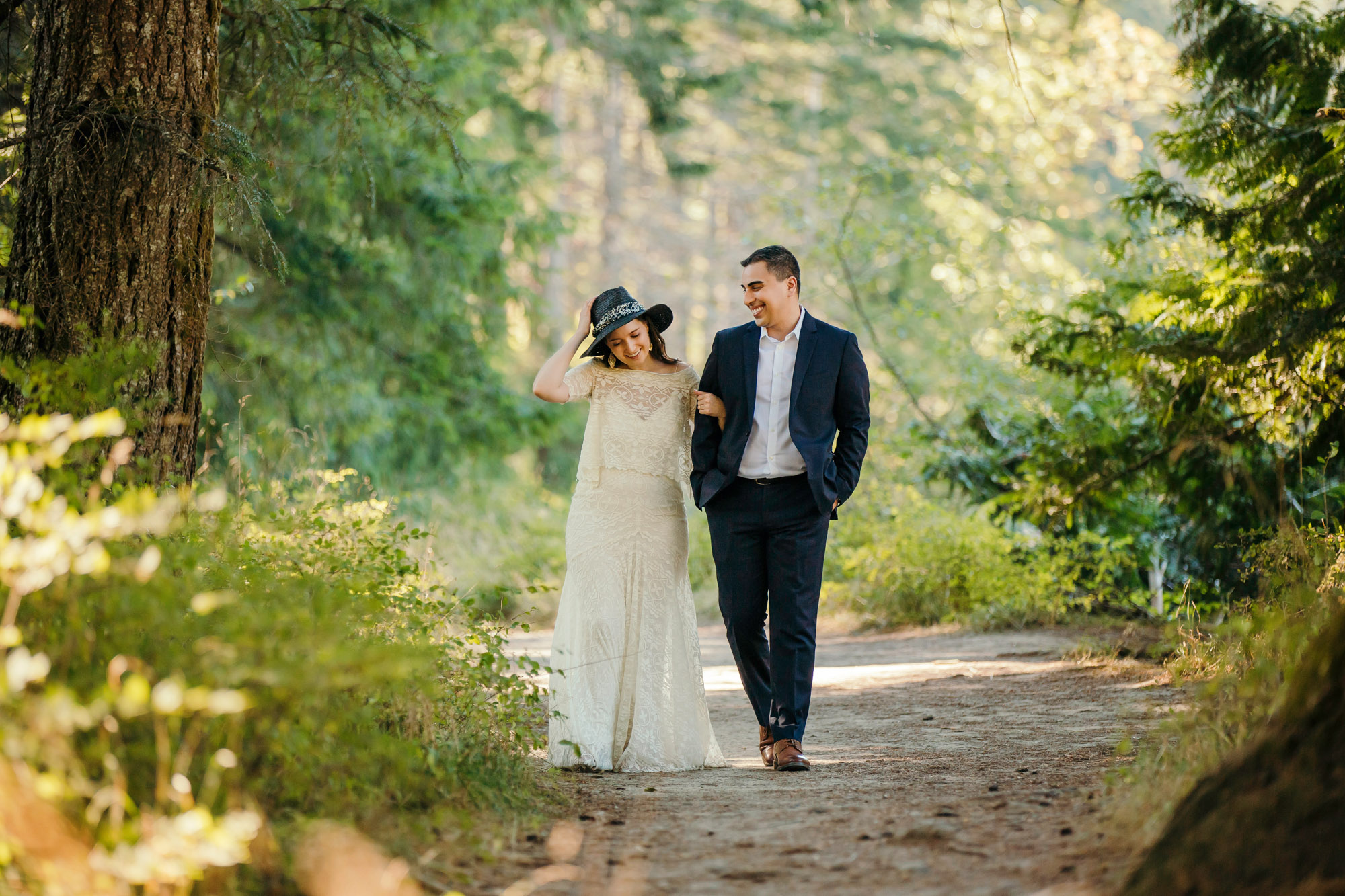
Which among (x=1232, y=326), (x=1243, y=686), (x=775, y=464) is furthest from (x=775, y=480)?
(x=1232, y=326)

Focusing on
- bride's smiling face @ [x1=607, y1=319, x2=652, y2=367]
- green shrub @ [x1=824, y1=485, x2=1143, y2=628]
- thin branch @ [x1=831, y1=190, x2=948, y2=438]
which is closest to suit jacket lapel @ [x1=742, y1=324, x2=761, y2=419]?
bride's smiling face @ [x1=607, y1=319, x2=652, y2=367]

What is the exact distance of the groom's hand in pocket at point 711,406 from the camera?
17.7 ft

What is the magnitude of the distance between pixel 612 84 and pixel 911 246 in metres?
14.7

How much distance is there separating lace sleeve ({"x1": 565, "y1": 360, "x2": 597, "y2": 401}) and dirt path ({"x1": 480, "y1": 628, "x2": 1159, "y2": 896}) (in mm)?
1735

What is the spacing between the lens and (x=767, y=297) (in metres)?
5.43

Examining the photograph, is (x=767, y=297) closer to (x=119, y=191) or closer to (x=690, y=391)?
(x=690, y=391)

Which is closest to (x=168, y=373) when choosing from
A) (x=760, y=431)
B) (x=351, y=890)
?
(x=760, y=431)

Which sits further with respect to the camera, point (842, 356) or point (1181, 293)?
point (1181, 293)

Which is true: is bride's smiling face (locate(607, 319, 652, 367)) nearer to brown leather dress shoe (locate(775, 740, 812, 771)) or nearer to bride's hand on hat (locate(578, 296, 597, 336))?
bride's hand on hat (locate(578, 296, 597, 336))

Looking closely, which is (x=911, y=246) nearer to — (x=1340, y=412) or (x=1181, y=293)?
(x=1181, y=293)

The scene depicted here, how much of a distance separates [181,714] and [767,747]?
122 inches

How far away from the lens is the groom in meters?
5.21

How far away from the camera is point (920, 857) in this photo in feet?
10.4

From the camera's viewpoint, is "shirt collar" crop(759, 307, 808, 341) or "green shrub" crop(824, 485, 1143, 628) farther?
"green shrub" crop(824, 485, 1143, 628)
